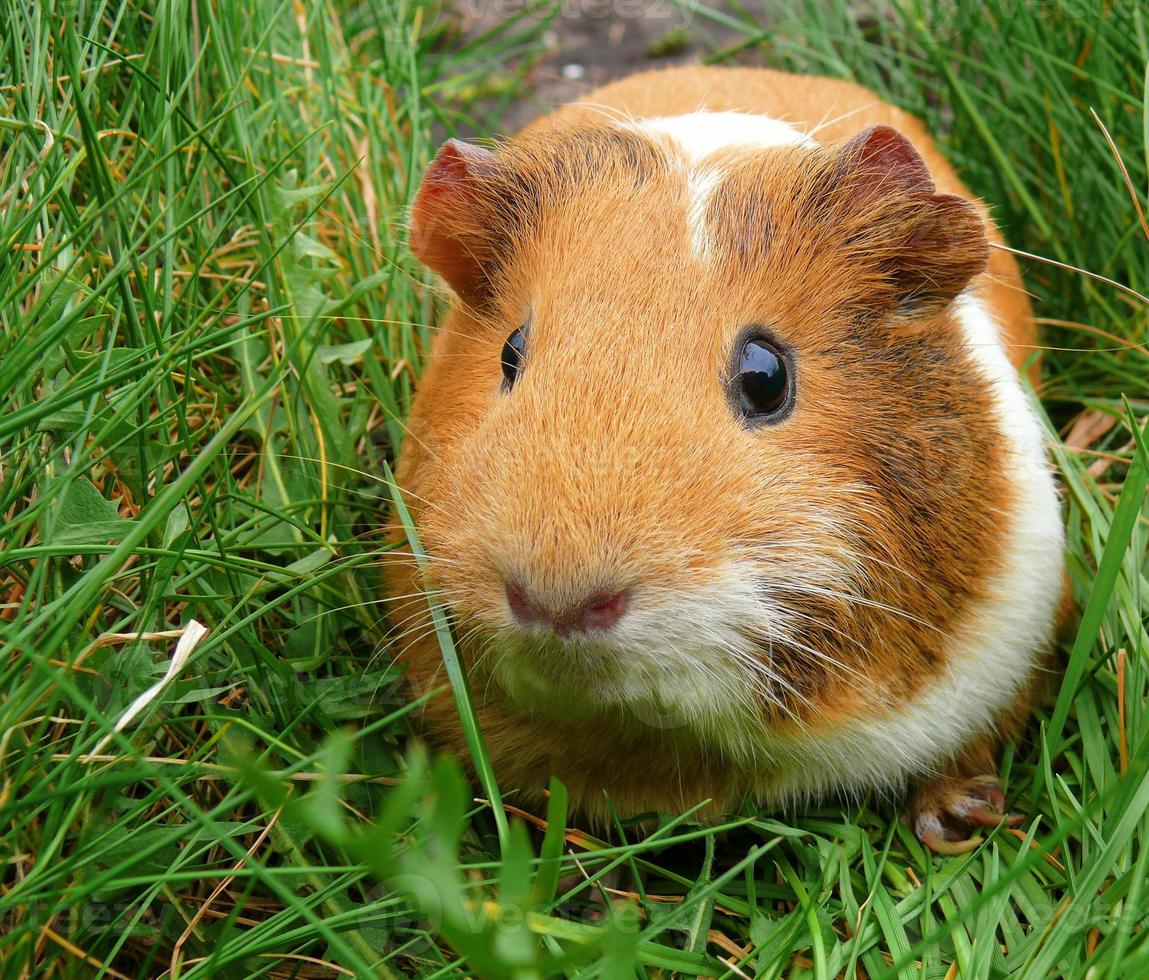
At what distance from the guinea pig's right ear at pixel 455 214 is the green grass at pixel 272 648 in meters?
0.39

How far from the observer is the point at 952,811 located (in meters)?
3.49

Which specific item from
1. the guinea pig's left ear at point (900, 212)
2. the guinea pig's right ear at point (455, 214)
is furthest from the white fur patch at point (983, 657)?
the guinea pig's right ear at point (455, 214)

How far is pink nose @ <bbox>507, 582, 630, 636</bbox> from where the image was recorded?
2355 millimetres

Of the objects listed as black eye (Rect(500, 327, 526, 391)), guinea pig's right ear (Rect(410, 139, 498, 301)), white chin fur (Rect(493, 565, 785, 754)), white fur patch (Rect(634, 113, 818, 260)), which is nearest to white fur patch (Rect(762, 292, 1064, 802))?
white chin fur (Rect(493, 565, 785, 754))

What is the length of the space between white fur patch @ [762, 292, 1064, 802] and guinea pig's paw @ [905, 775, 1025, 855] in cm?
8

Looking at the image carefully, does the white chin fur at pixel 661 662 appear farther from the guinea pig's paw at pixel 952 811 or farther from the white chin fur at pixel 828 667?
the guinea pig's paw at pixel 952 811

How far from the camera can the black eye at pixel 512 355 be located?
3018 millimetres

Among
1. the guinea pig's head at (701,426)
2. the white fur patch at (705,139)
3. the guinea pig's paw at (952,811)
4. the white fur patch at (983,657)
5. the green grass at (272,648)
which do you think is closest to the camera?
the guinea pig's head at (701,426)

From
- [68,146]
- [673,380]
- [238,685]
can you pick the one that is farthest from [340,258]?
[673,380]

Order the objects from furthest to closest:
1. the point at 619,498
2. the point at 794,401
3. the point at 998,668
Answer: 1. the point at 998,668
2. the point at 794,401
3. the point at 619,498

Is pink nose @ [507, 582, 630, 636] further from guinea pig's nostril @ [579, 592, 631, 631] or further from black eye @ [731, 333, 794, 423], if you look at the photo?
black eye @ [731, 333, 794, 423]

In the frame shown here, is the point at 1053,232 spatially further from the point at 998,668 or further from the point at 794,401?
the point at 794,401

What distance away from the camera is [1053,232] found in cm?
505

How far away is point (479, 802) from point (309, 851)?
18.4 inches
